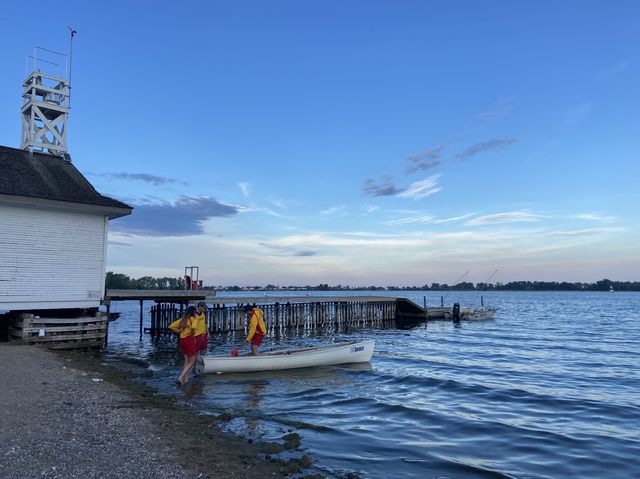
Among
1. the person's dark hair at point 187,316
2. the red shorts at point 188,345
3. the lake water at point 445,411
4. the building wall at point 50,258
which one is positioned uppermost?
the building wall at point 50,258

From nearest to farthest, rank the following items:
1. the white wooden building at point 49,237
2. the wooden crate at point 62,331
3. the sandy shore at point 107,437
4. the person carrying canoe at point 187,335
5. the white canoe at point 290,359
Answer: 1. the sandy shore at point 107,437
2. the person carrying canoe at point 187,335
3. the white canoe at point 290,359
4. the white wooden building at point 49,237
5. the wooden crate at point 62,331

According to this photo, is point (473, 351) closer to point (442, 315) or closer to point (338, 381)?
point (338, 381)

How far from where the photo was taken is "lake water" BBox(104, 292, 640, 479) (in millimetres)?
8680

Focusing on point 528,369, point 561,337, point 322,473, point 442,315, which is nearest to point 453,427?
point 322,473

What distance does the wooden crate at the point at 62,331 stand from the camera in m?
18.1

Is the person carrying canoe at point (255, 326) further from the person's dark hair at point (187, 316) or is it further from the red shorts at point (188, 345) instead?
the person's dark hair at point (187, 316)

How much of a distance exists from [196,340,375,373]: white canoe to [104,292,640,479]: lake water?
0.33 metres

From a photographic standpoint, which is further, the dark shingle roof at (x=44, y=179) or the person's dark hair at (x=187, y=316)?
the dark shingle roof at (x=44, y=179)

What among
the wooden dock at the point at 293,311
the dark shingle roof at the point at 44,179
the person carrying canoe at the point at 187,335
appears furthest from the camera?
the wooden dock at the point at 293,311

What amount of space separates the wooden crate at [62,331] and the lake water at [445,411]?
1649 mm

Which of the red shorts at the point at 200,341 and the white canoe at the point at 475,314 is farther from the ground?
the red shorts at the point at 200,341

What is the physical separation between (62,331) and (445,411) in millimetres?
14909

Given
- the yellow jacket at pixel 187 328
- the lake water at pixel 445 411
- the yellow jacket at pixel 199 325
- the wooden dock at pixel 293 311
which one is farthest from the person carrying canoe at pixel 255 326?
the wooden dock at pixel 293 311

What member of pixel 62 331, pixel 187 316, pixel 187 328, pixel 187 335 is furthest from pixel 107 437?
pixel 62 331
